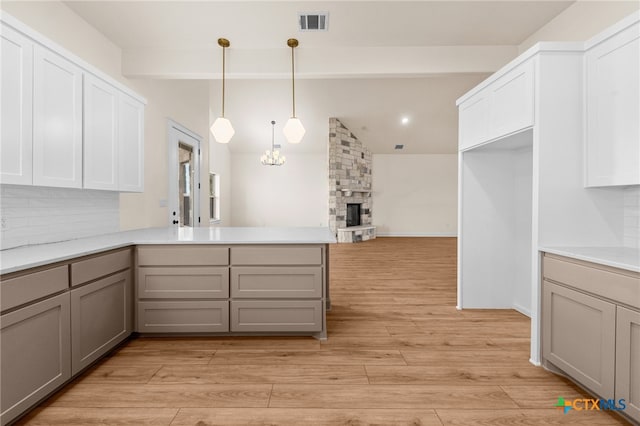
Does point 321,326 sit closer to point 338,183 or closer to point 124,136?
point 124,136

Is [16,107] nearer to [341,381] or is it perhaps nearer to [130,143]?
[130,143]

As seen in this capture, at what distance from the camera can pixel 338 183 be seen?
8.61 metres

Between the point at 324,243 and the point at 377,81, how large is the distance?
5682 mm

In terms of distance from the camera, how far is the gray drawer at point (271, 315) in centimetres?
259

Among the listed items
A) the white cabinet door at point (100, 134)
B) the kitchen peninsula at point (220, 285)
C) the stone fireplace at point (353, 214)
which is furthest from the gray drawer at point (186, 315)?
the stone fireplace at point (353, 214)

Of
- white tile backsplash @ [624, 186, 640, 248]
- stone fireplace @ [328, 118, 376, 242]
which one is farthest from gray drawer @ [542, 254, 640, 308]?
stone fireplace @ [328, 118, 376, 242]

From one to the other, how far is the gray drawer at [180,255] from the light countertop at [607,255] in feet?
7.54

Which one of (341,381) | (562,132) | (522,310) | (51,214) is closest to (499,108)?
(562,132)

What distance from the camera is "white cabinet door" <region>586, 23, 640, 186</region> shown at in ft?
6.27

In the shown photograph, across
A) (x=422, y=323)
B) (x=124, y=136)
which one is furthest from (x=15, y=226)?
(x=422, y=323)

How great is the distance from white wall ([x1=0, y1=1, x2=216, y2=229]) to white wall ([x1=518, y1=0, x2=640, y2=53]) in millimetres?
4308

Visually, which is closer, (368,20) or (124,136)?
(124,136)

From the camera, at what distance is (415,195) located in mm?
10312

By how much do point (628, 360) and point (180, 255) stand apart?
9.11ft
